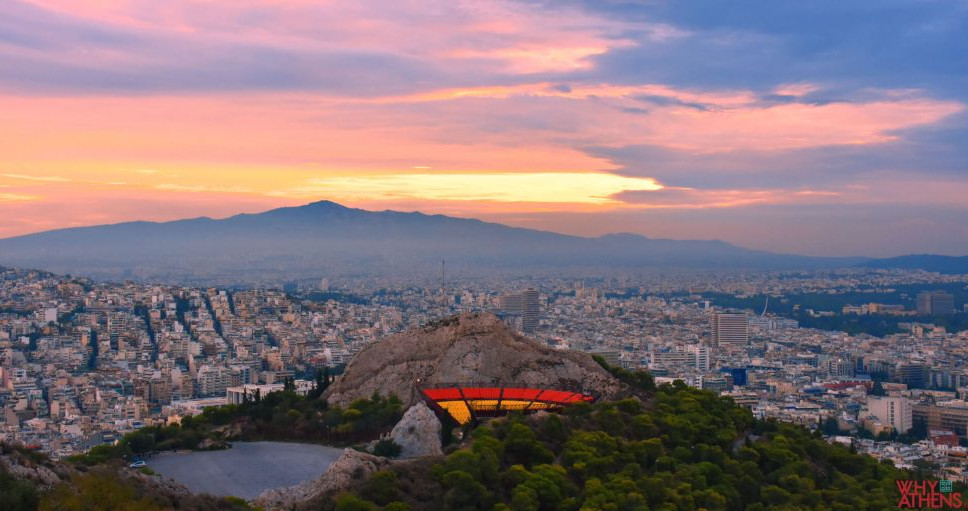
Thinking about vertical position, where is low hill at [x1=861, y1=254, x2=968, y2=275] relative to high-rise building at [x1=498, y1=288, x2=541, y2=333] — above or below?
above

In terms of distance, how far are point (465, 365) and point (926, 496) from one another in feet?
33.8

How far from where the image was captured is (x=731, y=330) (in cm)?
8200

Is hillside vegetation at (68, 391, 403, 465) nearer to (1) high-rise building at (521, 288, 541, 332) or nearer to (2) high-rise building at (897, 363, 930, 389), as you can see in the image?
(2) high-rise building at (897, 363, 930, 389)

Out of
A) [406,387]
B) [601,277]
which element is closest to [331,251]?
[601,277]

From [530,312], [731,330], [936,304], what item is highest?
[936,304]

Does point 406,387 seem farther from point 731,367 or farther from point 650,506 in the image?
point 731,367

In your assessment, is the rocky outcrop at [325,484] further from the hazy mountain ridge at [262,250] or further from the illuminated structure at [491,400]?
the hazy mountain ridge at [262,250]

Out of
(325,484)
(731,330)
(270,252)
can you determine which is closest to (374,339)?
(731,330)

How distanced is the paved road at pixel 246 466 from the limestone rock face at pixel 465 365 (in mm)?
4341

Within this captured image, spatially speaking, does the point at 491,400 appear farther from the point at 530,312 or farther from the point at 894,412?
the point at 530,312

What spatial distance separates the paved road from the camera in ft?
59.2

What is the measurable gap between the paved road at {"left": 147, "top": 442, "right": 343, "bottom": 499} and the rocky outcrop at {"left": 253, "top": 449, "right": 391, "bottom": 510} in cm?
90

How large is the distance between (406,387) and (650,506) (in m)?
9.02

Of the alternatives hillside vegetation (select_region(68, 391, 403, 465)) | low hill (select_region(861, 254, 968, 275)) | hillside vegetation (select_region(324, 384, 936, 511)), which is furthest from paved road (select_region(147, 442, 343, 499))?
low hill (select_region(861, 254, 968, 275))
